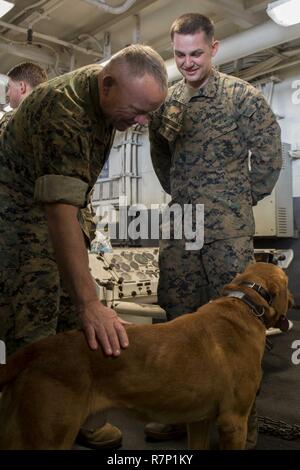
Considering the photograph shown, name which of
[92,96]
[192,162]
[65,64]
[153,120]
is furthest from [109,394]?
[65,64]

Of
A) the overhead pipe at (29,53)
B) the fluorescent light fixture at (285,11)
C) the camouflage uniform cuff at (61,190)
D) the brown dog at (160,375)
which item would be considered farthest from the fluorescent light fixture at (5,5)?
the brown dog at (160,375)

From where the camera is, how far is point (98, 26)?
5.76 metres

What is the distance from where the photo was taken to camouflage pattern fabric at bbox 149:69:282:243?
2309mm

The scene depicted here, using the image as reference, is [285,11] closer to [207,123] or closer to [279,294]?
[207,123]

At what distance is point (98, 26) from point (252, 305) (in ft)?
16.3

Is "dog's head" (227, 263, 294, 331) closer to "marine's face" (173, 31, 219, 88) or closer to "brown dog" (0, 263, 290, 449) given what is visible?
"brown dog" (0, 263, 290, 449)

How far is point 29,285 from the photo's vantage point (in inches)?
67.6

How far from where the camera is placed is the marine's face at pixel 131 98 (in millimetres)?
1431

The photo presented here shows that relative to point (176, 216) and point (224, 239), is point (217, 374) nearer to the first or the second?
point (224, 239)

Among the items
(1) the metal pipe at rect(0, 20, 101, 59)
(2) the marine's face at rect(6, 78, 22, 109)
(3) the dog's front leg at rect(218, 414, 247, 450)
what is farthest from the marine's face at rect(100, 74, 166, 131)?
(1) the metal pipe at rect(0, 20, 101, 59)

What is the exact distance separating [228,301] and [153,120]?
3.67 feet

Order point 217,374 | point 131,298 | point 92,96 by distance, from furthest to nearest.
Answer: point 131,298, point 217,374, point 92,96

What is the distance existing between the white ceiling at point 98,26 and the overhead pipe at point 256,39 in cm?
29

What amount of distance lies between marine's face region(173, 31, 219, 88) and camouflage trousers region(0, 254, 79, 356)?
126 centimetres
